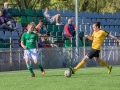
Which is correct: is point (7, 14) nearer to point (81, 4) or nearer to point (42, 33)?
point (42, 33)

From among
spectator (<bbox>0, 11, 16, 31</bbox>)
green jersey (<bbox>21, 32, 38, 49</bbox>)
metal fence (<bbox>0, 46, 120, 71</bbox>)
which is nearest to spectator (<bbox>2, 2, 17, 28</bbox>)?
spectator (<bbox>0, 11, 16, 31</bbox>)

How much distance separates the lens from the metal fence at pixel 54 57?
2531 centimetres

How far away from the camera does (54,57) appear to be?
27.5 meters

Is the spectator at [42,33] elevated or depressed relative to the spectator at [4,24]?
depressed

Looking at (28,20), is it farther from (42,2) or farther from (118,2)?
(118,2)

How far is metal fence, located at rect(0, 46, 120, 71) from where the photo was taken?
25.3 metres

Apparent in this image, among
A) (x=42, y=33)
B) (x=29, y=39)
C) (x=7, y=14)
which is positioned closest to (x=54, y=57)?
(x=42, y=33)


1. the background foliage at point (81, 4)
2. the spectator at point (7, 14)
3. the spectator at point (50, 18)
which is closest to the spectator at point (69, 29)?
the spectator at point (50, 18)

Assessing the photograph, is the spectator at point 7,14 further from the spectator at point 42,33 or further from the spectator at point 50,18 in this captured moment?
the spectator at point 50,18

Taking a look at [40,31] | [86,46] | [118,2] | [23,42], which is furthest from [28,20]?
[118,2]

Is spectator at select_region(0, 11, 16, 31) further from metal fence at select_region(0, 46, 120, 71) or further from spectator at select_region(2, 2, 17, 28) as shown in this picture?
metal fence at select_region(0, 46, 120, 71)

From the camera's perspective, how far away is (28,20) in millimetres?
30109

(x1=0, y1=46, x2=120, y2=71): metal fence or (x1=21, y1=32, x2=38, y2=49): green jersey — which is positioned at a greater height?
(x1=21, y1=32, x2=38, y2=49): green jersey

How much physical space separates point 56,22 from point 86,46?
103 inches
